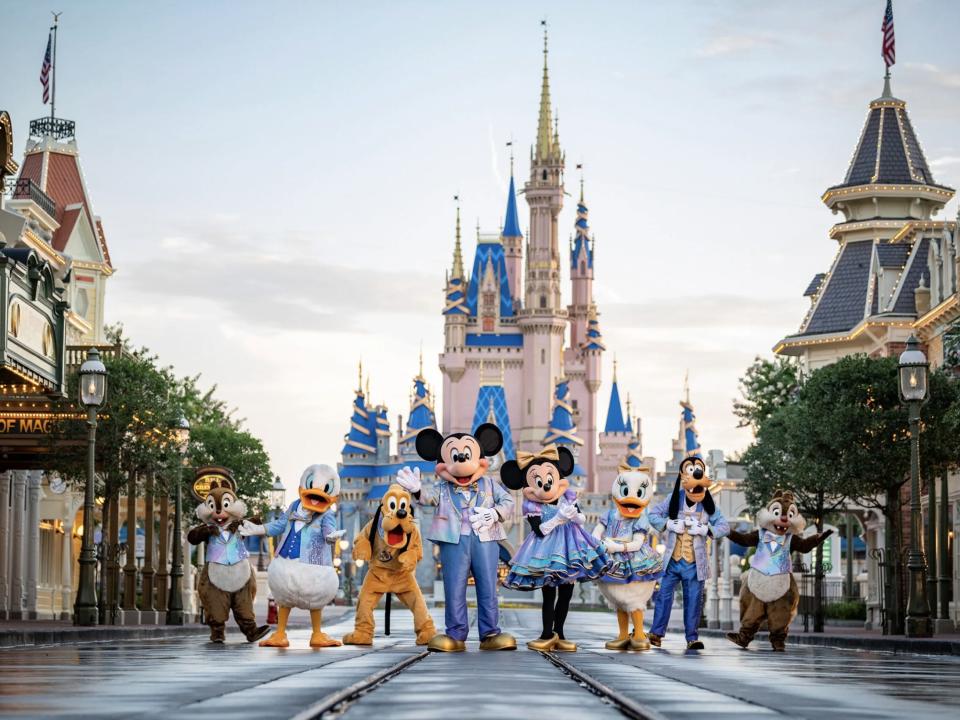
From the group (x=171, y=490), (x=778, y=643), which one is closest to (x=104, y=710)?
(x=778, y=643)

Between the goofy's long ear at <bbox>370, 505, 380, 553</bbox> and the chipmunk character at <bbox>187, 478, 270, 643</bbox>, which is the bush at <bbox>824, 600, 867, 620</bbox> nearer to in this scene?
the chipmunk character at <bbox>187, 478, 270, 643</bbox>

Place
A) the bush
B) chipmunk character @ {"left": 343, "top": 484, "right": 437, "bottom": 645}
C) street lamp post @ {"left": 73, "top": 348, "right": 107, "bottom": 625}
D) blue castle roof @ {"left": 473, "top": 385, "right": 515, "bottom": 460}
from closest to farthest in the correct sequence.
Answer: chipmunk character @ {"left": 343, "top": 484, "right": 437, "bottom": 645}, street lamp post @ {"left": 73, "top": 348, "right": 107, "bottom": 625}, the bush, blue castle roof @ {"left": 473, "top": 385, "right": 515, "bottom": 460}

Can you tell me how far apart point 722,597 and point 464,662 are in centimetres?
3207

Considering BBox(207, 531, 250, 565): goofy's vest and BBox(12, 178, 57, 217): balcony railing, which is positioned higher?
BBox(12, 178, 57, 217): balcony railing

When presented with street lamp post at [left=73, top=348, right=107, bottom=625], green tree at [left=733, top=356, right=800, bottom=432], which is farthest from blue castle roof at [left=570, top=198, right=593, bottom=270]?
street lamp post at [left=73, top=348, right=107, bottom=625]

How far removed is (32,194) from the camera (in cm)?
5778

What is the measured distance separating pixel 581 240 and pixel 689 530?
162 metres

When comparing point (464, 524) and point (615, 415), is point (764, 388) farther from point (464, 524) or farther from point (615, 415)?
point (615, 415)

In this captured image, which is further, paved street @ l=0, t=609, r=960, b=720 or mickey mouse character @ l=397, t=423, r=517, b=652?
mickey mouse character @ l=397, t=423, r=517, b=652

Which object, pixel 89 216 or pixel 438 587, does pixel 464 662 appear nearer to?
pixel 89 216

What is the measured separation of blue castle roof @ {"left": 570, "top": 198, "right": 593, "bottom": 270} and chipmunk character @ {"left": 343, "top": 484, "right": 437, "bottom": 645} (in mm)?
161668

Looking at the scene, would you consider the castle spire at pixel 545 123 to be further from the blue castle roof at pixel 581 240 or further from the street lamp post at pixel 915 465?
the street lamp post at pixel 915 465

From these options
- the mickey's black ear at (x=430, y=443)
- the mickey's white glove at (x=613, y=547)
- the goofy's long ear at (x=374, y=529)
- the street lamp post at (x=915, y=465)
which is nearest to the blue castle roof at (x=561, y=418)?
the street lamp post at (x=915, y=465)

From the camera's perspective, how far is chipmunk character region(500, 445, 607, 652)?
20141mm
